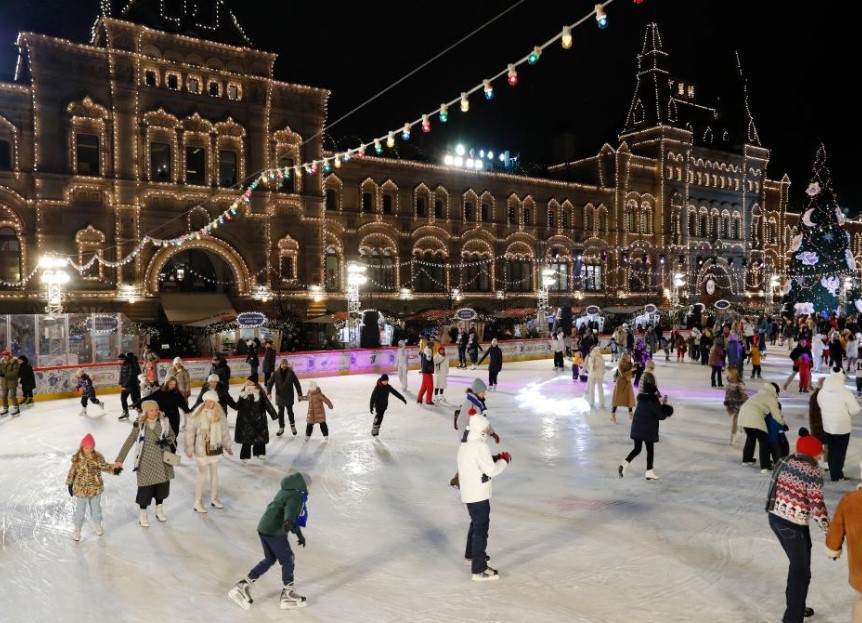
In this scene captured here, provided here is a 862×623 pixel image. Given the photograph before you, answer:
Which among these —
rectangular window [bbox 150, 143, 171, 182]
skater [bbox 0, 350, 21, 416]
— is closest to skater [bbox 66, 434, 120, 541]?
skater [bbox 0, 350, 21, 416]

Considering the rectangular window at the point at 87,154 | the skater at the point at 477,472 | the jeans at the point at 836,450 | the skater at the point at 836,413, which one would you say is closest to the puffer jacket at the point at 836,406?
the skater at the point at 836,413

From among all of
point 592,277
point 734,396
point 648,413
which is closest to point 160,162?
point 734,396

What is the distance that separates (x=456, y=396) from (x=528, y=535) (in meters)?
10.4

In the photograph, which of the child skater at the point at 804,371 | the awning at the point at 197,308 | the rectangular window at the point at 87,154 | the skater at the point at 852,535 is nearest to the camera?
the skater at the point at 852,535

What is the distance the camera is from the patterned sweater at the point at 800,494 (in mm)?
4938

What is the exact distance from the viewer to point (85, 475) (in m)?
7.05

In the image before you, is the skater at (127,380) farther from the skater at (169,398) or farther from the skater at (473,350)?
the skater at (473,350)

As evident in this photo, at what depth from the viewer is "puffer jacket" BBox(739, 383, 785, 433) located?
9.12 metres

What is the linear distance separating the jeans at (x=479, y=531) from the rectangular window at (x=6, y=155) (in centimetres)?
2692

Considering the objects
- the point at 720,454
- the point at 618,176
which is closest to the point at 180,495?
the point at 720,454

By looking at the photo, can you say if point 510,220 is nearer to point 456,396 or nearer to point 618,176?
point 618,176

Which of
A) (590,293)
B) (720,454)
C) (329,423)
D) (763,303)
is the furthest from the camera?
(763,303)

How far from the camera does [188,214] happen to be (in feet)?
Result: 95.1

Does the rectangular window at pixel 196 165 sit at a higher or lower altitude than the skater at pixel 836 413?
higher
